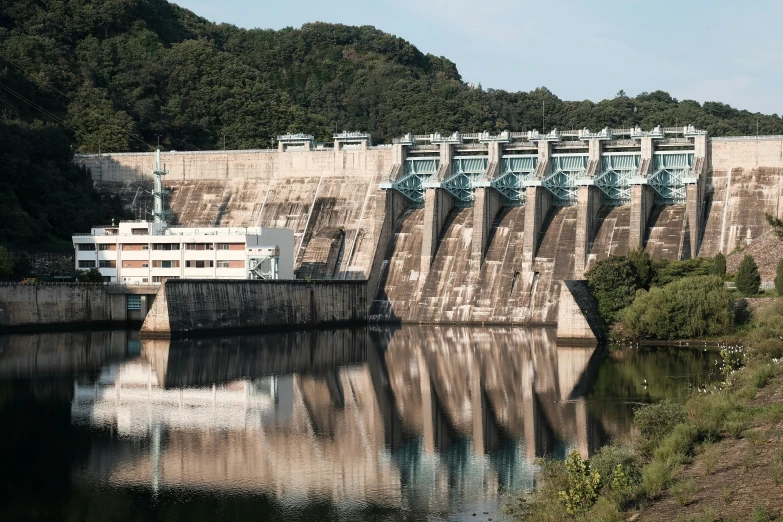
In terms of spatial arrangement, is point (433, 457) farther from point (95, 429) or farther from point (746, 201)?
point (746, 201)

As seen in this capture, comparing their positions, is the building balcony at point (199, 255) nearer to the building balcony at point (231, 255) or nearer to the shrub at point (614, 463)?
the building balcony at point (231, 255)

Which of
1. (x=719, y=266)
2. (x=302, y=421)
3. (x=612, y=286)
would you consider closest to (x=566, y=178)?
(x=719, y=266)

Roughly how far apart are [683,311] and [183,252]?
1240 inches

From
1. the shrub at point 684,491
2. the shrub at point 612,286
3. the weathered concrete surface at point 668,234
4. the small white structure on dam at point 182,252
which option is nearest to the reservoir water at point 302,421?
the shrub at point 684,491

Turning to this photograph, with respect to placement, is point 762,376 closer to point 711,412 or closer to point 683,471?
point 711,412

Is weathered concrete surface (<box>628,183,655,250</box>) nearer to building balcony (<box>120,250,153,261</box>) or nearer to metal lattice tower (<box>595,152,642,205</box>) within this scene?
metal lattice tower (<box>595,152,642,205</box>)

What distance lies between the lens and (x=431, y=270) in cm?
7844

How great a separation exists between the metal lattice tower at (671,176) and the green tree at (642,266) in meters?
10.9

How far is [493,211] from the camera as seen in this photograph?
262 feet

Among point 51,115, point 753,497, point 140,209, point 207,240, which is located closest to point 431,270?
point 207,240

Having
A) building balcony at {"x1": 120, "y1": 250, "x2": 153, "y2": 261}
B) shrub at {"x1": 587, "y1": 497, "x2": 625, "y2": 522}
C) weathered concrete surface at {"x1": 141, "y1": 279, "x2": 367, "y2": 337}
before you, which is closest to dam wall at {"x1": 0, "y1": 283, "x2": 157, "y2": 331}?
building balcony at {"x1": 120, "y1": 250, "x2": 153, "y2": 261}

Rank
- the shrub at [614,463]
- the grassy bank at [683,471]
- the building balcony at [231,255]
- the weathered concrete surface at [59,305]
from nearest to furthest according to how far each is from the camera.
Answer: the grassy bank at [683,471] → the shrub at [614,463] → the weathered concrete surface at [59,305] → the building balcony at [231,255]

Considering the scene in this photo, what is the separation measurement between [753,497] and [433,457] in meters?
11.8

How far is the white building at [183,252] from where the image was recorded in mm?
73500
